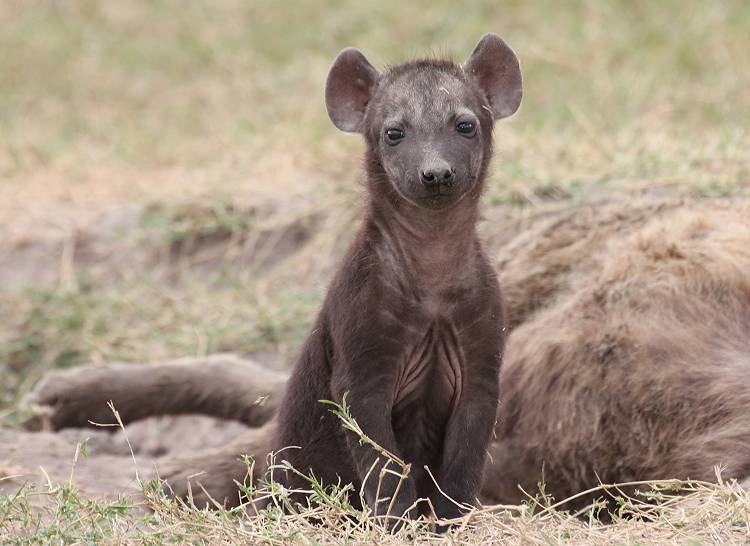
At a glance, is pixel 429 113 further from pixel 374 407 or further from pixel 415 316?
pixel 374 407

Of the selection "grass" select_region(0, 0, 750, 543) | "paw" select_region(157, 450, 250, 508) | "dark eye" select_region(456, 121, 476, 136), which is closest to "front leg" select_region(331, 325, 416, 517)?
"grass" select_region(0, 0, 750, 543)

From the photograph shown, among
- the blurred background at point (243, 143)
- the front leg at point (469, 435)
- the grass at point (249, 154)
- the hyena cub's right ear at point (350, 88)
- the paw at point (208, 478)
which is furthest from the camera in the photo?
the blurred background at point (243, 143)

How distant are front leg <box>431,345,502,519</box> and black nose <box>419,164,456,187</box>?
0.45 metres

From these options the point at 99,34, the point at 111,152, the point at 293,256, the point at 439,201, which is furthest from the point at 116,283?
the point at 99,34

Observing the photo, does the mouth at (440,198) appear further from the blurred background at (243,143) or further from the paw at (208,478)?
the paw at (208,478)

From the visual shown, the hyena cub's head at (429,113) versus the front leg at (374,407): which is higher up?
the hyena cub's head at (429,113)

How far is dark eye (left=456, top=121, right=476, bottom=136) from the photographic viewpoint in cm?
338

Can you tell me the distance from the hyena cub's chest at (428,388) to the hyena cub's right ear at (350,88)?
0.64 m

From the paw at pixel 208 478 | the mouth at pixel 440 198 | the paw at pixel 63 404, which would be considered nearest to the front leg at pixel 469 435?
the mouth at pixel 440 198

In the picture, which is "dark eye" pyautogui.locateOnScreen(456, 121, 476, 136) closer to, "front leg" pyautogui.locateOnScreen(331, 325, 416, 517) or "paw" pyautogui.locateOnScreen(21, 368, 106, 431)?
"front leg" pyautogui.locateOnScreen(331, 325, 416, 517)

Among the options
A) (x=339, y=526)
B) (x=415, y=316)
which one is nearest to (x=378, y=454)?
(x=339, y=526)

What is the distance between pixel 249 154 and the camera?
7.76 meters

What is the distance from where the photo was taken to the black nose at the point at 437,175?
3.19 meters

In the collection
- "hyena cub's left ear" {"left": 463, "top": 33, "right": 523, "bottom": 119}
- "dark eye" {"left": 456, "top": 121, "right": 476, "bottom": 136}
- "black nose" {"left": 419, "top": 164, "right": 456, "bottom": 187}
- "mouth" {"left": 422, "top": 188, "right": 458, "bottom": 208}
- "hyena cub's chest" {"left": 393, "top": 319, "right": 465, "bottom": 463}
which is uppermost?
"hyena cub's left ear" {"left": 463, "top": 33, "right": 523, "bottom": 119}
